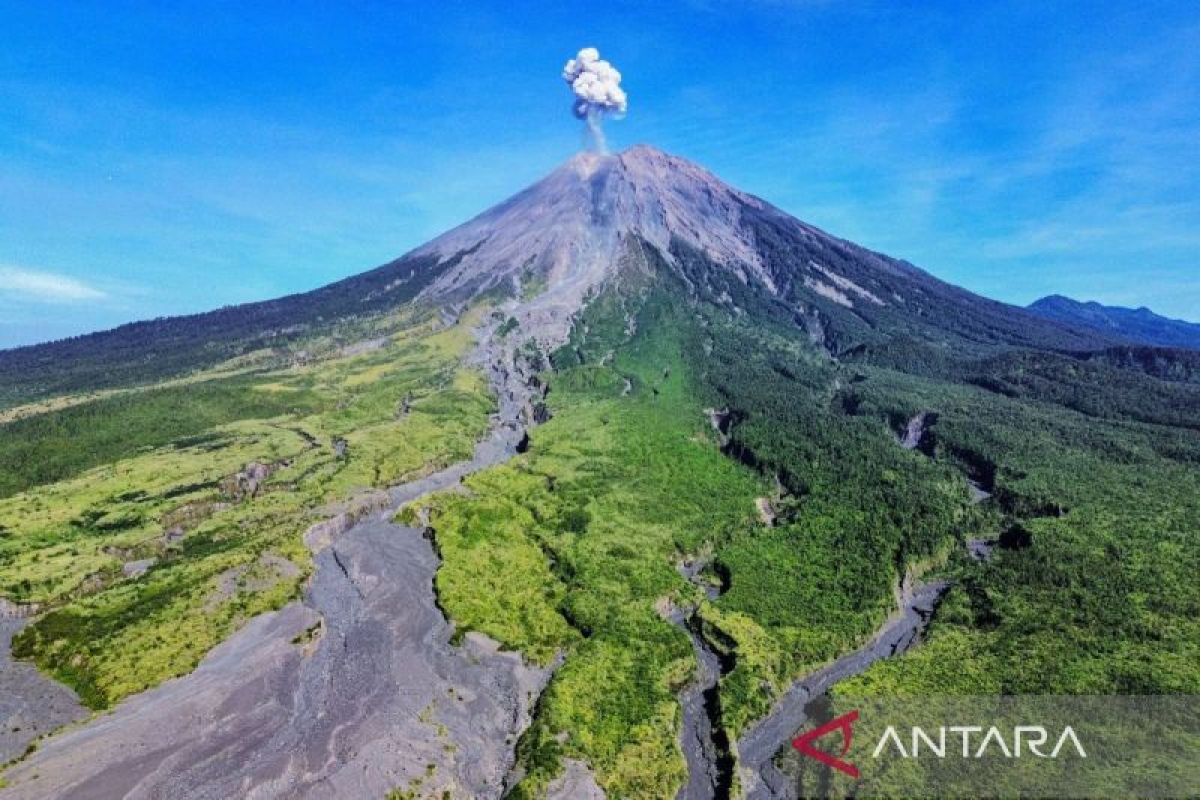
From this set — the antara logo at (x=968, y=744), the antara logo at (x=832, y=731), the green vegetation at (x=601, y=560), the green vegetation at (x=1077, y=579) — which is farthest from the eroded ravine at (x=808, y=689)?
the green vegetation at (x=601, y=560)

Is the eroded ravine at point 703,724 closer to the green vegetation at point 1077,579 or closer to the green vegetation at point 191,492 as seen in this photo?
the green vegetation at point 1077,579

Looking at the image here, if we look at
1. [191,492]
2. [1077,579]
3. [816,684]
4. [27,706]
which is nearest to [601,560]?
[816,684]

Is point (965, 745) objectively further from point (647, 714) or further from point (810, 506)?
point (810, 506)

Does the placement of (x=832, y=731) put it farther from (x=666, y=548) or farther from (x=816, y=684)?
(x=666, y=548)

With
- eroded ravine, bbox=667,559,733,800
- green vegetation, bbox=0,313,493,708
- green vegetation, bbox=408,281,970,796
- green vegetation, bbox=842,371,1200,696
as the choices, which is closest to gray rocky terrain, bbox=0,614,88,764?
green vegetation, bbox=0,313,493,708

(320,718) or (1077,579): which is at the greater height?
(1077,579)

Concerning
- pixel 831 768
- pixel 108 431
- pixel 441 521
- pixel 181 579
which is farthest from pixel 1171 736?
pixel 108 431
